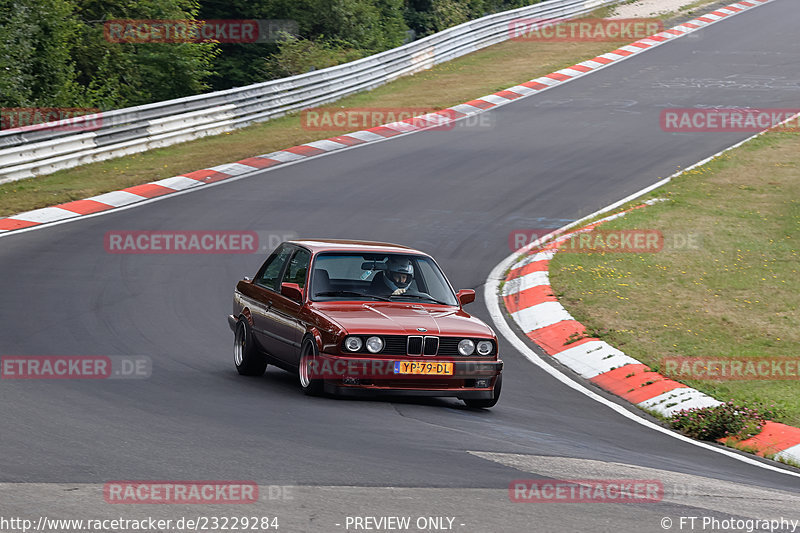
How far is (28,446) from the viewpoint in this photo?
277 inches

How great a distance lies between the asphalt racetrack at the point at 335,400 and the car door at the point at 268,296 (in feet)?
1.41

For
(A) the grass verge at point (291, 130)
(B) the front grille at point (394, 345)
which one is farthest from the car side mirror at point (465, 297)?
(A) the grass verge at point (291, 130)

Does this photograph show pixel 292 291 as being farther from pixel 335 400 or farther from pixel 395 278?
pixel 335 400

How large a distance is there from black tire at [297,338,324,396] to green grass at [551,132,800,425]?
4178mm

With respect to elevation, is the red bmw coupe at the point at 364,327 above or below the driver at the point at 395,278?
below

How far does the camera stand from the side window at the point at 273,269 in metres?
11.0

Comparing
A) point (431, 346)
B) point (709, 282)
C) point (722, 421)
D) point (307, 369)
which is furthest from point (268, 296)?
point (709, 282)

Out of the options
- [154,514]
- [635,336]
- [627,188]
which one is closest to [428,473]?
[154,514]

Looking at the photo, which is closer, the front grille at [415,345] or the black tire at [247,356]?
the front grille at [415,345]

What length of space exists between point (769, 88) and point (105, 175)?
65.1 ft

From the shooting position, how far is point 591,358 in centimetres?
1230

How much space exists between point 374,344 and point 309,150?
15106 mm

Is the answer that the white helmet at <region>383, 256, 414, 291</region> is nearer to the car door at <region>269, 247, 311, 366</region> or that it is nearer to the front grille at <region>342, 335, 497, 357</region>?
the car door at <region>269, 247, 311, 366</region>

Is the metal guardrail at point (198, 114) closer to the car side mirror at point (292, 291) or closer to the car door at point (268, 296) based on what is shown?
the car door at point (268, 296)
